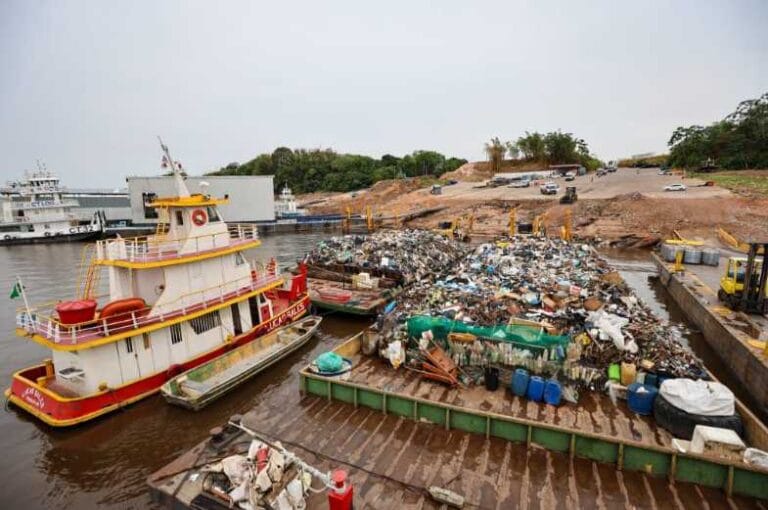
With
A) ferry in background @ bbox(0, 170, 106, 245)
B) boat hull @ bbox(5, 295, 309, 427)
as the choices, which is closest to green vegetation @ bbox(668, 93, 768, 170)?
boat hull @ bbox(5, 295, 309, 427)

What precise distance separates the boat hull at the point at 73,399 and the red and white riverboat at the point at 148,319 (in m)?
0.03

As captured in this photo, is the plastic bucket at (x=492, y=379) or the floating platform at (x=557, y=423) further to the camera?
the plastic bucket at (x=492, y=379)

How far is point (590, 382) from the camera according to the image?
9633mm

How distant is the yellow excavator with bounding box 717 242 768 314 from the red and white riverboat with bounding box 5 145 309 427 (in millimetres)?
18072

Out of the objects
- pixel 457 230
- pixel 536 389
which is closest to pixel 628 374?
pixel 536 389

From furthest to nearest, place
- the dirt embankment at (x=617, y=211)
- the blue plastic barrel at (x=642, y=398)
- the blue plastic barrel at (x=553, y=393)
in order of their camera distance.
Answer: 1. the dirt embankment at (x=617, y=211)
2. the blue plastic barrel at (x=553, y=393)
3. the blue plastic barrel at (x=642, y=398)

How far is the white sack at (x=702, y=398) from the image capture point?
757 cm

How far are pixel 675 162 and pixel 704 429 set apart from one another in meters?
80.3

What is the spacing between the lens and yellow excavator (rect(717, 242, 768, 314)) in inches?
519

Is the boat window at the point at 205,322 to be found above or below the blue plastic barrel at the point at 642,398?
above

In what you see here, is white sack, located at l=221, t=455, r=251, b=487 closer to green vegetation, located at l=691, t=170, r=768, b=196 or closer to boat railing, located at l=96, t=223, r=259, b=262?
boat railing, located at l=96, t=223, r=259, b=262

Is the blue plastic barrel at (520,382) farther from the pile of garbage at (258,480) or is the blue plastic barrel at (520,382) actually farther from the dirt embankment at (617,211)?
the dirt embankment at (617,211)

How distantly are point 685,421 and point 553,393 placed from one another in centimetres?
253

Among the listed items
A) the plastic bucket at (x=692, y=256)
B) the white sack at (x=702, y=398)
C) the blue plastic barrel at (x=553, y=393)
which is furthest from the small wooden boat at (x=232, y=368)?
the plastic bucket at (x=692, y=256)
